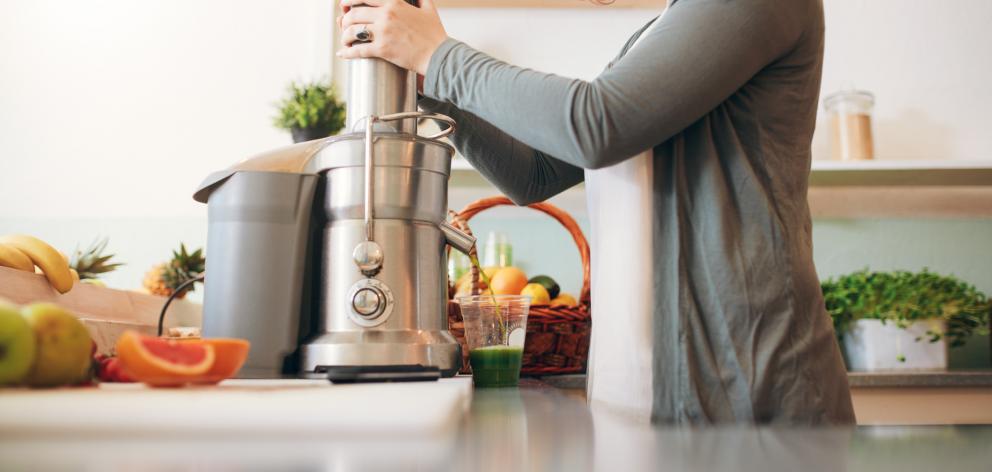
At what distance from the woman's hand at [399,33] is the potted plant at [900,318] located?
1299 mm

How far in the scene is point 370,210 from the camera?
2.59ft

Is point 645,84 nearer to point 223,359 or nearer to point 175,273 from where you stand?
point 223,359

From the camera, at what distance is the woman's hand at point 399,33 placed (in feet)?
2.76

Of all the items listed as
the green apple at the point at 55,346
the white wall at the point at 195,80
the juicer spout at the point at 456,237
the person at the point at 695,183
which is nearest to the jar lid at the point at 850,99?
the white wall at the point at 195,80

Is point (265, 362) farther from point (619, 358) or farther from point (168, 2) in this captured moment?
point (168, 2)

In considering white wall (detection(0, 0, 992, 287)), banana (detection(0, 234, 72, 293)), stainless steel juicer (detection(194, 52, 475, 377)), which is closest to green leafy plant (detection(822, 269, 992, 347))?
white wall (detection(0, 0, 992, 287))

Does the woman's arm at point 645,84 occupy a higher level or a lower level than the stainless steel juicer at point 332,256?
higher

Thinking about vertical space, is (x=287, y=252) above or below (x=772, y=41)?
below

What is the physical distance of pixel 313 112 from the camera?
Result: 73.2 inches

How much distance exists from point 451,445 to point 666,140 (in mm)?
520

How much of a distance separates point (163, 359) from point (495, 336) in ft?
1.57

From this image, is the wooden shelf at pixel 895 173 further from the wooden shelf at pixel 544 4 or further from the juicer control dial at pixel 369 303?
the juicer control dial at pixel 369 303

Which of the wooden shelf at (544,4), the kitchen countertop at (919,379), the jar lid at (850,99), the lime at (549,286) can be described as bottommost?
the kitchen countertop at (919,379)

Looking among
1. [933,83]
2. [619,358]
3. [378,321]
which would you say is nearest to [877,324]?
[933,83]
